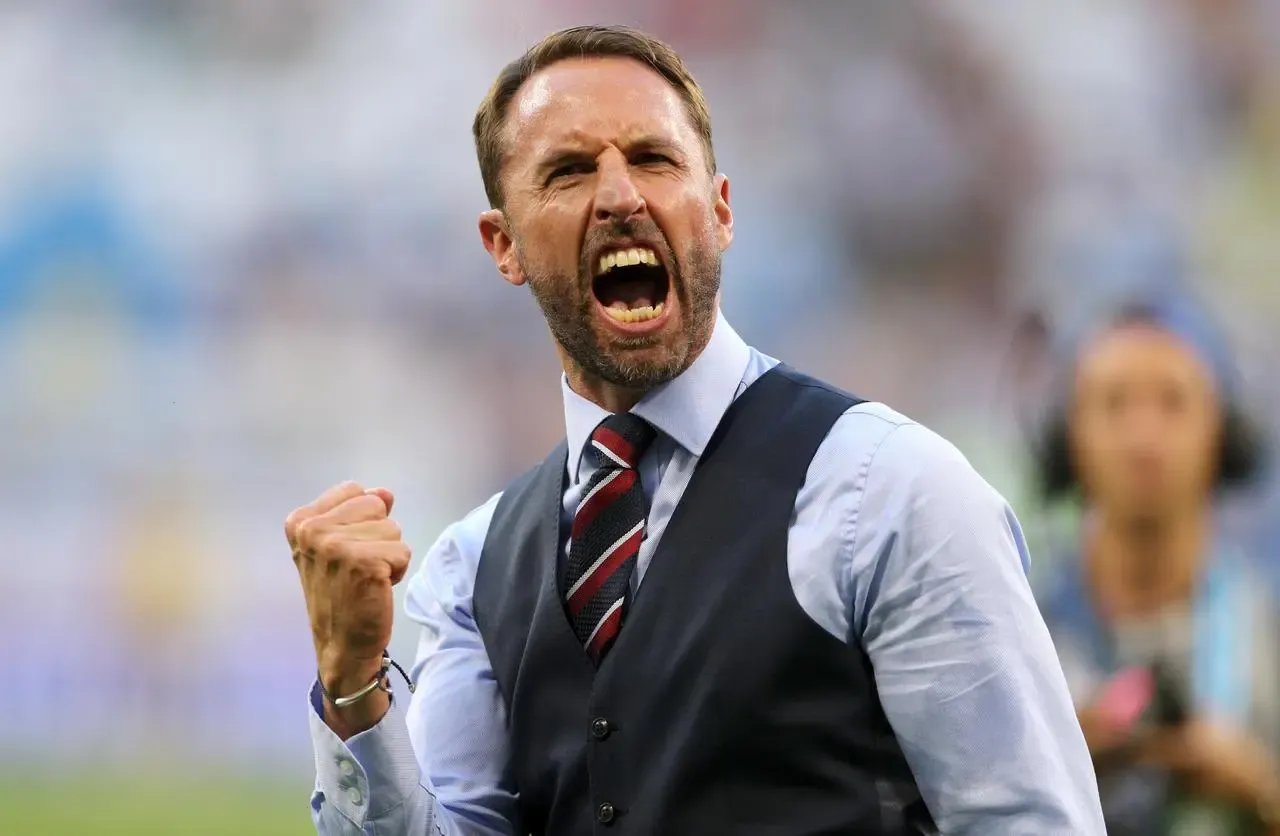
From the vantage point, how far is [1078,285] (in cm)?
332

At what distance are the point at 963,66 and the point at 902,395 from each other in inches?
33.0

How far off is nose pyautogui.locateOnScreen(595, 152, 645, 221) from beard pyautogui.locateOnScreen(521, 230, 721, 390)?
2cm

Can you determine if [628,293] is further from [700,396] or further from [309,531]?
[309,531]

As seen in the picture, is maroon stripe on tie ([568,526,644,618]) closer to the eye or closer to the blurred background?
the eye

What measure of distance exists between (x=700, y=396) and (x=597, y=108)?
0.77 ft

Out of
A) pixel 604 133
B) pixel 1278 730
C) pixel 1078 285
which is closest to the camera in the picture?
pixel 604 133

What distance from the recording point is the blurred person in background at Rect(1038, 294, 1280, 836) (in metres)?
2.40

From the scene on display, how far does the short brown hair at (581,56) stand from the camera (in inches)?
46.0

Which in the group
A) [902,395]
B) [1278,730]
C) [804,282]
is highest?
[804,282]

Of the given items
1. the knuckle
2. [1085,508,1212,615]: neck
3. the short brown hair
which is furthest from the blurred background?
the knuckle

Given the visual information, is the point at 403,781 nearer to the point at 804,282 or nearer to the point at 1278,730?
the point at 1278,730

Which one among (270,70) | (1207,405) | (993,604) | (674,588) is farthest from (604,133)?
(270,70)

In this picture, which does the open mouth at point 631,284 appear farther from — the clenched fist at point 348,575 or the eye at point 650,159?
the clenched fist at point 348,575

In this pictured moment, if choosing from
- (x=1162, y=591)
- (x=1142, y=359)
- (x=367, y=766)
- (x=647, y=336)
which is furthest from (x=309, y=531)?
(x=1142, y=359)
